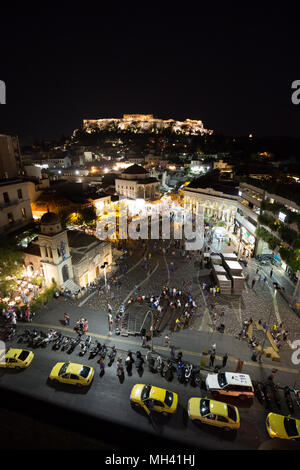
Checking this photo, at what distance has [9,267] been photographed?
20.6m

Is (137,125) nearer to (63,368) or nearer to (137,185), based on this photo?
(137,185)

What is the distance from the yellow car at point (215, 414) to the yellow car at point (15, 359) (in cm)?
1046

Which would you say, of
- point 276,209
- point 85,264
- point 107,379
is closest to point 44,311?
point 85,264

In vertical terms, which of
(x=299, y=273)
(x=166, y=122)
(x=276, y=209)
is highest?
(x=166, y=122)

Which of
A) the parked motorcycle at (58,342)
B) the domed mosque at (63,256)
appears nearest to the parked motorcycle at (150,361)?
the parked motorcycle at (58,342)

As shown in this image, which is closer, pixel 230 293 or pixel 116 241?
pixel 230 293

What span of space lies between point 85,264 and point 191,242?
17.3m

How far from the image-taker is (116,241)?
3581cm

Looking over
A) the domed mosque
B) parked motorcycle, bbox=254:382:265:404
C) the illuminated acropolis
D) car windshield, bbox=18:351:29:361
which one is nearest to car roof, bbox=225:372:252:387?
parked motorcycle, bbox=254:382:265:404

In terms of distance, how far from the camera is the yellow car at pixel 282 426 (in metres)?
11.4

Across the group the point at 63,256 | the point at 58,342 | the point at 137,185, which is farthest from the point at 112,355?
the point at 137,185

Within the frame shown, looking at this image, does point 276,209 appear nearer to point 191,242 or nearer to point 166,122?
point 191,242
